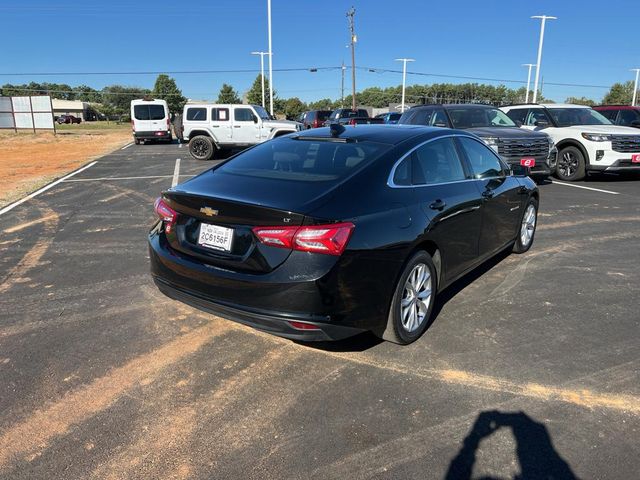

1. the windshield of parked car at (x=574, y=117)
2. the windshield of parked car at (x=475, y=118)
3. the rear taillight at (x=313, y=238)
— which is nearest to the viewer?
the rear taillight at (x=313, y=238)

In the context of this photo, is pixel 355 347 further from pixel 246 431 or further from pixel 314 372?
pixel 246 431

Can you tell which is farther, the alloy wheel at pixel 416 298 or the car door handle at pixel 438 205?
the car door handle at pixel 438 205

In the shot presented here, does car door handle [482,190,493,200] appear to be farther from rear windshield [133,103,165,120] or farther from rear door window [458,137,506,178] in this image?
rear windshield [133,103,165,120]

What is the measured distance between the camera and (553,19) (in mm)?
36719

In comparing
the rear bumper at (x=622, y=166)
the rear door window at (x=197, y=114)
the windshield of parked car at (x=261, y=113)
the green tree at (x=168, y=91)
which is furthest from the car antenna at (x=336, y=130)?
the green tree at (x=168, y=91)

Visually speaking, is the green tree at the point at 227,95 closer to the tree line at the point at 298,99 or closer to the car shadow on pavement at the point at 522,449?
the tree line at the point at 298,99

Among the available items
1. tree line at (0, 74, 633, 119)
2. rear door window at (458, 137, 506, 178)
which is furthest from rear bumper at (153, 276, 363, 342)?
tree line at (0, 74, 633, 119)

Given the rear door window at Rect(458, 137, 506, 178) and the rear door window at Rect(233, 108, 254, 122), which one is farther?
the rear door window at Rect(233, 108, 254, 122)

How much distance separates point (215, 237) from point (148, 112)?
89.1 ft

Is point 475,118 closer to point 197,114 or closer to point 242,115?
point 242,115

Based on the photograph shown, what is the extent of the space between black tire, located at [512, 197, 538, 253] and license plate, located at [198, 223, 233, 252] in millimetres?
3910

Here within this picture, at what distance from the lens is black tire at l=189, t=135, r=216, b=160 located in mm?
19016

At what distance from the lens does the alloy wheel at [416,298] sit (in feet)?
12.1

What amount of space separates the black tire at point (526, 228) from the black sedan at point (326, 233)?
5.45 ft
